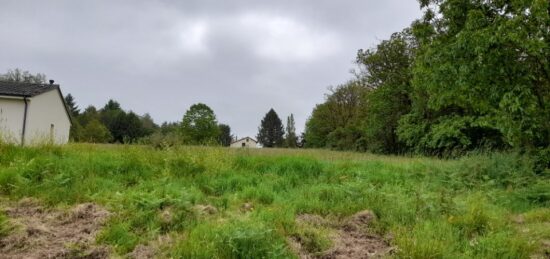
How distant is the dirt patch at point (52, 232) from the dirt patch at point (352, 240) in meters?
2.20

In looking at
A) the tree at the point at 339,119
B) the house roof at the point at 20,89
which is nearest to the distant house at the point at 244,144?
the tree at the point at 339,119

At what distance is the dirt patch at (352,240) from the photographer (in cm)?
420

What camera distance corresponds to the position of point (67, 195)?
5.64 metres

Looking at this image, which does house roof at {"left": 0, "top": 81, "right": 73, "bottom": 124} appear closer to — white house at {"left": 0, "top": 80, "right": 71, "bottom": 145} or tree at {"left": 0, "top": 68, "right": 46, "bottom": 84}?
white house at {"left": 0, "top": 80, "right": 71, "bottom": 145}

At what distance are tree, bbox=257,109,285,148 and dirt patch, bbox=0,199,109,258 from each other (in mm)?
107237

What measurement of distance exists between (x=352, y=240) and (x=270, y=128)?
362 ft

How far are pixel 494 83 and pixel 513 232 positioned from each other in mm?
7259

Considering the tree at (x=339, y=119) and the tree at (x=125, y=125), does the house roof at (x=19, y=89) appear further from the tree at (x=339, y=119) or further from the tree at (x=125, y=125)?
the tree at (x=125, y=125)

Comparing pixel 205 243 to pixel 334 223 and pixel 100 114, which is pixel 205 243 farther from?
pixel 100 114

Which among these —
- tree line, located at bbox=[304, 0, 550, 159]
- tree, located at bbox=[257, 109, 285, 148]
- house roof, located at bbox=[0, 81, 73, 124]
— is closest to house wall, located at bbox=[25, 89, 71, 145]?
house roof, located at bbox=[0, 81, 73, 124]

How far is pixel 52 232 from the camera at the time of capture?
14.5ft

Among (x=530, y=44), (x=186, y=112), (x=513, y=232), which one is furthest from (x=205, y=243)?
(x=186, y=112)

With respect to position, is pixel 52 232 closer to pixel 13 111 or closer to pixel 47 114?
pixel 13 111

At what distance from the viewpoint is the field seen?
417 cm
